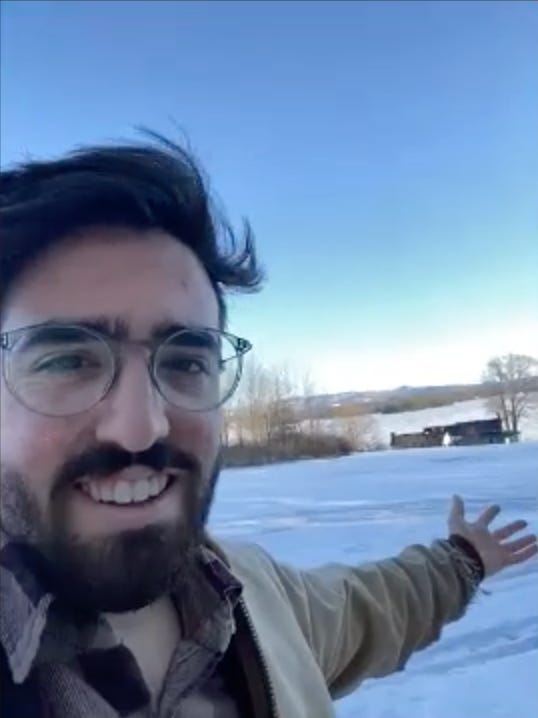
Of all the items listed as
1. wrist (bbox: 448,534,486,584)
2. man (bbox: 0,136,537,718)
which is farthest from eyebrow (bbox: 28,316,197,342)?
wrist (bbox: 448,534,486,584)

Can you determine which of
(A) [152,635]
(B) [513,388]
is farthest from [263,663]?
(B) [513,388]

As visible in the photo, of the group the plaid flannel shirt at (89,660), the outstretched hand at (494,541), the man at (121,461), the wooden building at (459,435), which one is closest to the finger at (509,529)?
the outstretched hand at (494,541)

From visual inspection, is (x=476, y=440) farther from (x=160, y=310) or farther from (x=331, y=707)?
(x=160, y=310)

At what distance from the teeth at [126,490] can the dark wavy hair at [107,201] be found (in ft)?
0.54

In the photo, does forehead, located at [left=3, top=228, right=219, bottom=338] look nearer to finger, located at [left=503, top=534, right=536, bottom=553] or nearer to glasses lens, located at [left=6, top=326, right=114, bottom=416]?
glasses lens, located at [left=6, top=326, right=114, bottom=416]

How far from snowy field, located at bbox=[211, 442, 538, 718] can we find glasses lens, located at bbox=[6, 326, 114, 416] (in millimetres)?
270

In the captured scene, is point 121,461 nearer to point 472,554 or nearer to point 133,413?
point 133,413

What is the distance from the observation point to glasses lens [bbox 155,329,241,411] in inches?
20.7

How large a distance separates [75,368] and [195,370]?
10 centimetres

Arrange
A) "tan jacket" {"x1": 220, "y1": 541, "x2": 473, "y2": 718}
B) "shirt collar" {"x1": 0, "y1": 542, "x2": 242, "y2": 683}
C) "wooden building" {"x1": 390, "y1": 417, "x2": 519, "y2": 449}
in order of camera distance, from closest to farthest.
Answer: "shirt collar" {"x1": 0, "y1": 542, "x2": 242, "y2": 683}
"tan jacket" {"x1": 220, "y1": 541, "x2": 473, "y2": 718}
"wooden building" {"x1": 390, "y1": 417, "x2": 519, "y2": 449}

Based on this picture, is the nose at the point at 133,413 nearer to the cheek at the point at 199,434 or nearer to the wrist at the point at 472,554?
the cheek at the point at 199,434

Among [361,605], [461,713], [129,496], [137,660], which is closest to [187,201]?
[129,496]

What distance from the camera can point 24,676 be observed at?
1.43ft

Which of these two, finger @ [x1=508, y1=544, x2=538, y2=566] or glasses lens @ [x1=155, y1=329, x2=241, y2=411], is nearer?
glasses lens @ [x1=155, y1=329, x2=241, y2=411]
